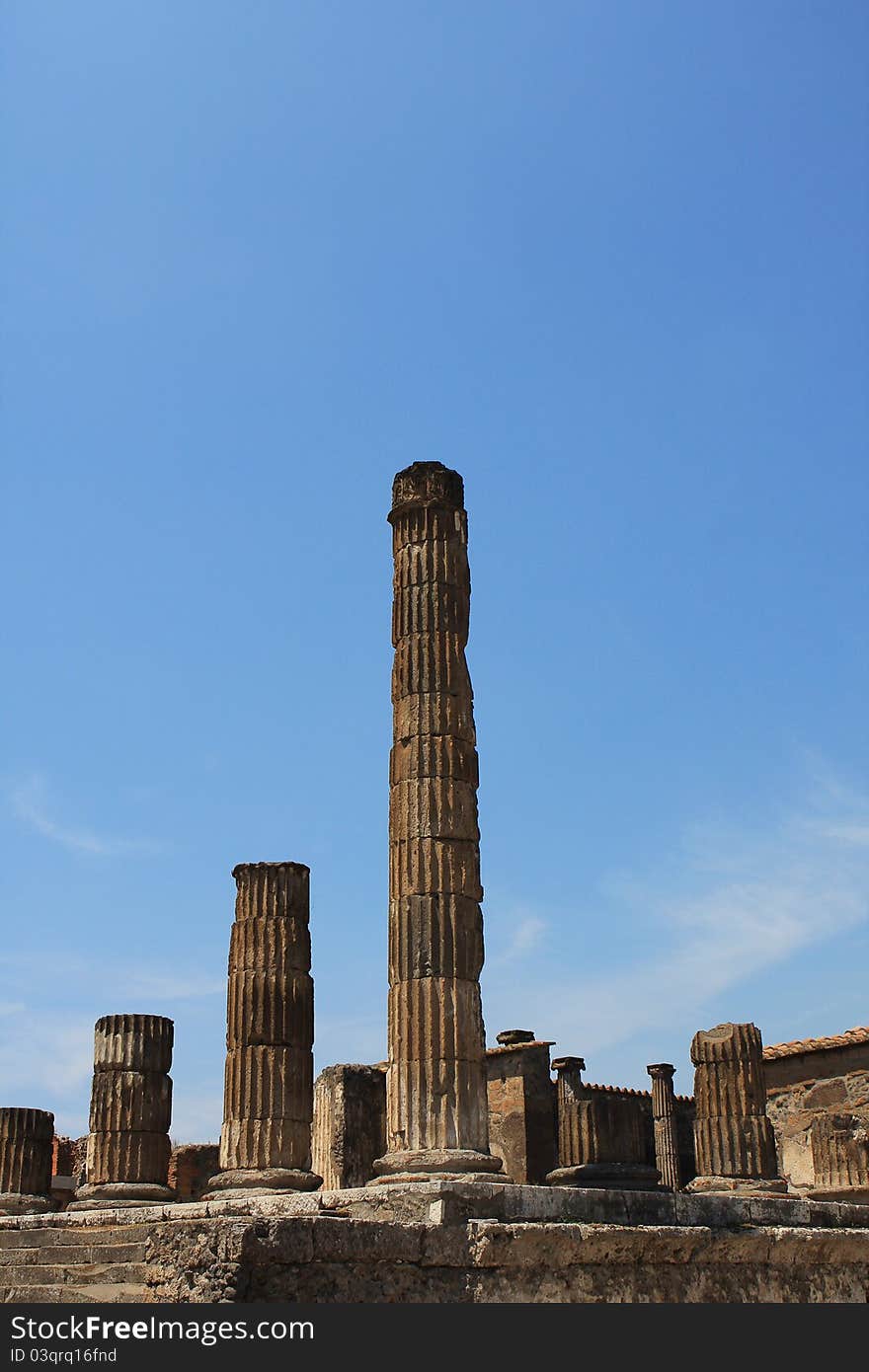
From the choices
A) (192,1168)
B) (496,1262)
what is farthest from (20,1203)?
(496,1262)

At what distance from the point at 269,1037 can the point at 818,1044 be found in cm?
1337

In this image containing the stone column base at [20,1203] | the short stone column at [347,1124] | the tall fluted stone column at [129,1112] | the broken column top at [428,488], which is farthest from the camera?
the short stone column at [347,1124]

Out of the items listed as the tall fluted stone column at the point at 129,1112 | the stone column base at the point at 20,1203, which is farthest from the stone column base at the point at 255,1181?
the stone column base at the point at 20,1203

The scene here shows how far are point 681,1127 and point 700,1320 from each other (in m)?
20.6

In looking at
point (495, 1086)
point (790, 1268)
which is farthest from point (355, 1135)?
point (790, 1268)

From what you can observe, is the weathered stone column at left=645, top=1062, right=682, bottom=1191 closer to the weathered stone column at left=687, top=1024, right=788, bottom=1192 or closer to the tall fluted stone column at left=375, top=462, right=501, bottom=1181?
the weathered stone column at left=687, top=1024, right=788, bottom=1192

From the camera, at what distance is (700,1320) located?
7.95 metres

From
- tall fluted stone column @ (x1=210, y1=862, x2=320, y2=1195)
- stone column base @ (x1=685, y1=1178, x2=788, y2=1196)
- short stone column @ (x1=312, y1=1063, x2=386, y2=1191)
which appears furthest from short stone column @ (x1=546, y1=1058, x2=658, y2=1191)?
tall fluted stone column @ (x1=210, y1=862, x2=320, y2=1195)

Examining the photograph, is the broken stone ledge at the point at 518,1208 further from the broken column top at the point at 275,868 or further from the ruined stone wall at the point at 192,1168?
the ruined stone wall at the point at 192,1168

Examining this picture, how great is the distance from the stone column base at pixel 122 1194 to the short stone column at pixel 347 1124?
398cm

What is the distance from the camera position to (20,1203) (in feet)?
62.4

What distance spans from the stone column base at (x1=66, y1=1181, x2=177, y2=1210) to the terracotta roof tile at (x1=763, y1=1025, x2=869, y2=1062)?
1246cm

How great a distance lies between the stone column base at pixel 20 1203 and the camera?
1897 cm

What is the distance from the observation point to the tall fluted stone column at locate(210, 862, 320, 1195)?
14.1 m
